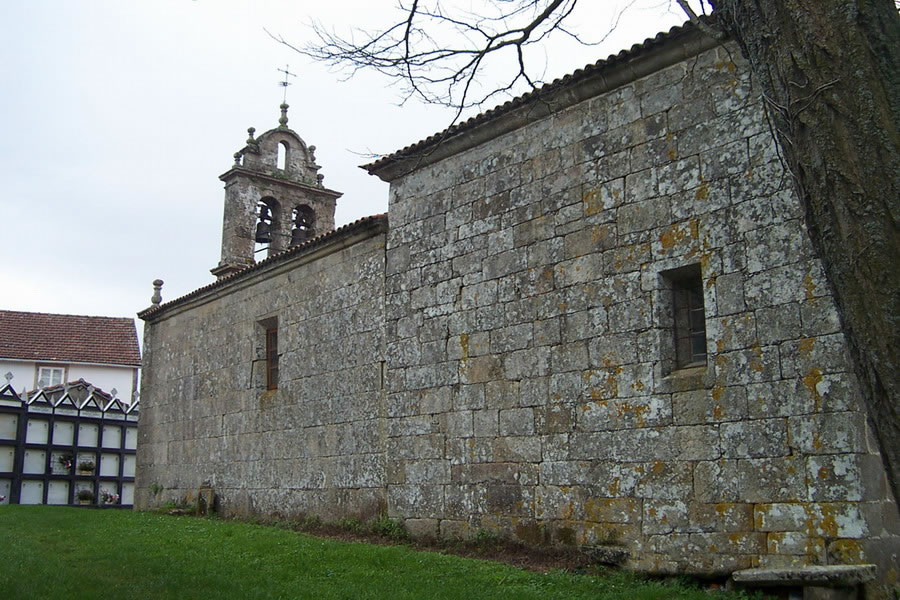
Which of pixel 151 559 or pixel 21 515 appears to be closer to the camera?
pixel 151 559

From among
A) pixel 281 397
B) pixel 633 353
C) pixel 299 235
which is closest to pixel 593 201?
pixel 633 353

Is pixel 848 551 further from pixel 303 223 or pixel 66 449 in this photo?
pixel 66 449

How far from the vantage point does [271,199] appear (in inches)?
690

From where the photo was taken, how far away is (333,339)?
10.8 m

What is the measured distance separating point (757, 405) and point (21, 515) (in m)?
9.83

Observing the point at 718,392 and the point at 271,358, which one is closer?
the point at 718,392

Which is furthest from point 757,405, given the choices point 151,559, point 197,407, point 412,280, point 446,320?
point 197,407

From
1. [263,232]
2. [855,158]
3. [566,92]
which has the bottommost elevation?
[855,158]

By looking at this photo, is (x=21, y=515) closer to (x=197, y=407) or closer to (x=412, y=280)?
(x=197, y=407)

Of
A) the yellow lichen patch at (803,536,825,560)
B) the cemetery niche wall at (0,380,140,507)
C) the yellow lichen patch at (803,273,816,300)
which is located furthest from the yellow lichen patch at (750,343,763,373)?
the cemetery niche wall at (0,380,140,507)

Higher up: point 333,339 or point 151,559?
point 333,339

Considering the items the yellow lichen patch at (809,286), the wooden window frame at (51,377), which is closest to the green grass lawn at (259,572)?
the yellow lichen patch at (809,286)

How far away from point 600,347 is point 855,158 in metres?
4.81

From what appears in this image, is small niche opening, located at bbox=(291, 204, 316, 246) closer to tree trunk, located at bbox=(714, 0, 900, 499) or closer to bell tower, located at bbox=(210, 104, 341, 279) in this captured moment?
bell tower, located at bbox=(210, 104, 341, 279)
